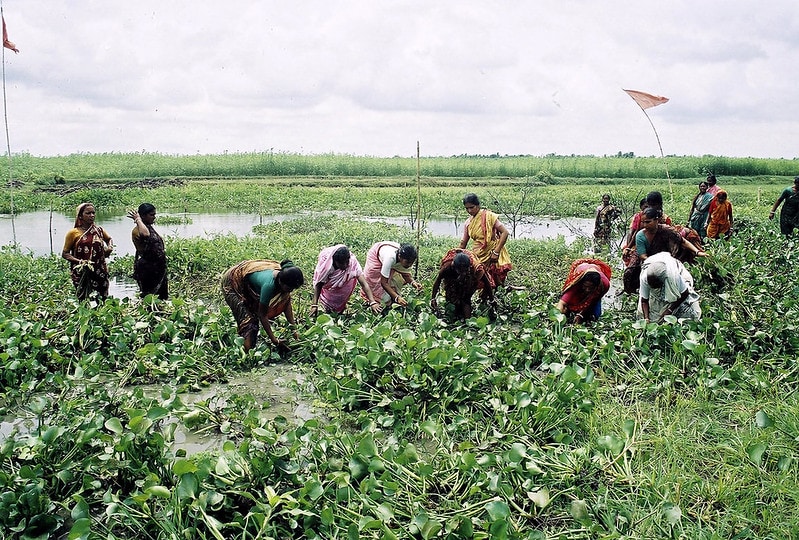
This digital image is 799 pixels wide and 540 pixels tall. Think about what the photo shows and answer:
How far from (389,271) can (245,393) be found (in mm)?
1902

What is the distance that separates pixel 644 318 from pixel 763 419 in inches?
81.9

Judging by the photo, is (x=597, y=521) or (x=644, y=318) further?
(x=644, y=318)

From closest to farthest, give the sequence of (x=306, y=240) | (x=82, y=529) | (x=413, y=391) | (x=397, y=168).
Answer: (x=82, y=529) → (x=413, y=391) → (x=306, y=240) → (x=397, y=168)

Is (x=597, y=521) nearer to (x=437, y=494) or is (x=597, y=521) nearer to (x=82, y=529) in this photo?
(x=437, y=494)

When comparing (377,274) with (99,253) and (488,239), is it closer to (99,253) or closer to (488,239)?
(488,239)

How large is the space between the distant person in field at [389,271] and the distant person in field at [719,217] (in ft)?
17.8

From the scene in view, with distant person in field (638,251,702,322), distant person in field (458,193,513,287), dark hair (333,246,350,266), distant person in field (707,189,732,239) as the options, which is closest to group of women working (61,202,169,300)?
dark hair (333,246,350,266)

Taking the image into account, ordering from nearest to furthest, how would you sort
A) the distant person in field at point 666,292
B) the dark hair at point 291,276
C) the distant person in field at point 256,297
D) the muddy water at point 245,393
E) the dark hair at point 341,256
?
the muddy water at point 245,393 < the dark hair at point 291,276 < the distant person in field at point 256,297 < the distant person in field at point 666,292 < the dark hair at point 341,256

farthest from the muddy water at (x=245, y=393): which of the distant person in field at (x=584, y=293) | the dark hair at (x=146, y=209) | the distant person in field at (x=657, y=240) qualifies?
the distant person in field at (x=657, y=240)

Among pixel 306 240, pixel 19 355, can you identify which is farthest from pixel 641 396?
pixel 306 240

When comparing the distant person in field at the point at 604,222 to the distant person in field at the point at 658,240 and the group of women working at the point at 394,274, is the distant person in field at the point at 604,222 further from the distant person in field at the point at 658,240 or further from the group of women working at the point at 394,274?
the distant person in field at the point at 658,240

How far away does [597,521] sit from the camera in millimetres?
2965

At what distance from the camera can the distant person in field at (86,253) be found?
6246mm

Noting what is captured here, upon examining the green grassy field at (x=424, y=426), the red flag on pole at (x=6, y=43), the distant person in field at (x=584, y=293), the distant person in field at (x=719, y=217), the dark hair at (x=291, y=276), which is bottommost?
the green grassy field at (x=424, y=426)
